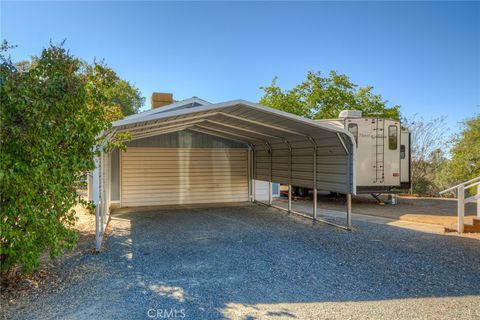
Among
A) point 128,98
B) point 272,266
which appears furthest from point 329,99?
point 128,98

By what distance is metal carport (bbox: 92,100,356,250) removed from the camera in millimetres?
5902

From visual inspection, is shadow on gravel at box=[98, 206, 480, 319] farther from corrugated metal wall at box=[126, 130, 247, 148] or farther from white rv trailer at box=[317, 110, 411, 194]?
corrugated metal wall at box=[126, 130, 247, 148]

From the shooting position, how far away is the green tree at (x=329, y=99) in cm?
1861

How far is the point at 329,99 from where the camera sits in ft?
63.3

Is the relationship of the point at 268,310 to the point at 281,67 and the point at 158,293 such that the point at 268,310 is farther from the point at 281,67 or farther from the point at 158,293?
the point at 281,67

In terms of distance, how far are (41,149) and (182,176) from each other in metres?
7.87

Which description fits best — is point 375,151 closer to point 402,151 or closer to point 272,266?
point 402,151

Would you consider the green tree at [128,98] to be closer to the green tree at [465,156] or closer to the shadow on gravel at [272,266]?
the shadow on gravel at [272,266]

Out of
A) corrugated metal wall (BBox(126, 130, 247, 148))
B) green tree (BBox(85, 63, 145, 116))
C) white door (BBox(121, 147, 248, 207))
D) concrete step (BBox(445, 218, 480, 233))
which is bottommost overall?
concrete step (BBox(445, 218, 480, 233))

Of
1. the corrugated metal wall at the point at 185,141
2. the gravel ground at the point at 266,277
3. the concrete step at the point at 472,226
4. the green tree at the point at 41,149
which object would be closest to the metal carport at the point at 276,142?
the corrugated metal wall at the point at 185,141

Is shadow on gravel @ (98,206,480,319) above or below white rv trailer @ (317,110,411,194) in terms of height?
below

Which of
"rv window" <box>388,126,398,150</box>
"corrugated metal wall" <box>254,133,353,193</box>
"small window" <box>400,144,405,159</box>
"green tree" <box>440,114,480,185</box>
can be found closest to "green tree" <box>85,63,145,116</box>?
"corrugated metal wall" <box>254,133,353,193</box>

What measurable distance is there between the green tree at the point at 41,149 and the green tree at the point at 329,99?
16.7 metres

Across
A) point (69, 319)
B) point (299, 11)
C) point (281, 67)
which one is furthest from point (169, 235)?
point (281, 67)
